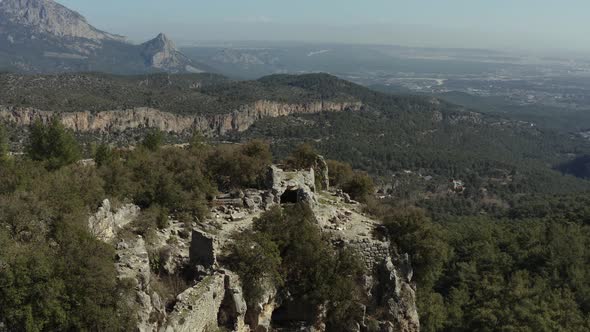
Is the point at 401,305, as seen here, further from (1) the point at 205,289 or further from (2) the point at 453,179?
(2) the point at 453,179

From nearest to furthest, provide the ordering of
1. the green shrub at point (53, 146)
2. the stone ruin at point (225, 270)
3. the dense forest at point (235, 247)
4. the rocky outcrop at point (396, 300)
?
the dense forest at point (235, 247), the stone ruin at point (225, 270), the rocky outcrop at point (396, 300), the green shrub at point (53, 146)

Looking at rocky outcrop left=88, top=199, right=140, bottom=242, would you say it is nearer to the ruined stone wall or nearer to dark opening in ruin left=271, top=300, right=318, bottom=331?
dark opening in ruin left=271, top=300, right=318, bottom=331

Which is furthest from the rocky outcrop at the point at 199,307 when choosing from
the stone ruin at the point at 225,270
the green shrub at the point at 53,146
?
the green shrub at the point at 53,146

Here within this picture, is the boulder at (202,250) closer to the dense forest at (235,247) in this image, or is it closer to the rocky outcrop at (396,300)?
the dense forest at (235,247)

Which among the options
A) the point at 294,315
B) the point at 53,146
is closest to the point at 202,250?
the point at 294,315

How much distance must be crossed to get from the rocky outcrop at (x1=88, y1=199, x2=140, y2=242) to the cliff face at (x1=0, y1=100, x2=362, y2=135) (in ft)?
280

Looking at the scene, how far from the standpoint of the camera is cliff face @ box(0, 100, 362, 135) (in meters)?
104

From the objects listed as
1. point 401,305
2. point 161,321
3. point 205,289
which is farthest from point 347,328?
point 161,321

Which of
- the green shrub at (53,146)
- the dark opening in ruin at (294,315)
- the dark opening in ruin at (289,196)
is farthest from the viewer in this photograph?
the green shrub at (53,146)

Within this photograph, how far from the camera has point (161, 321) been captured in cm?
1385

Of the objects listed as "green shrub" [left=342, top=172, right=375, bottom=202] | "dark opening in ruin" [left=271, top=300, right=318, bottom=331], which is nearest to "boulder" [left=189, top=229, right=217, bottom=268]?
"dark opening in ruin" [left=271, top=300, right=318, bottom=331]

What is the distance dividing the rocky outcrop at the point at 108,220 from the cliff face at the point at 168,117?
85387mm

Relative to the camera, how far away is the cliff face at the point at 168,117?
342 ft

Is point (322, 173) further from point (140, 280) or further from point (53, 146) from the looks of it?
point (140, 280)
